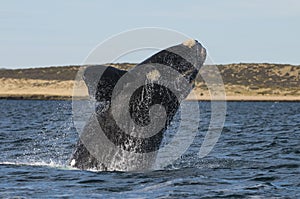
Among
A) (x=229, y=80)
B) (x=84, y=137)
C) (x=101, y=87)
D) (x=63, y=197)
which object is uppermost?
(x=229, y=80)

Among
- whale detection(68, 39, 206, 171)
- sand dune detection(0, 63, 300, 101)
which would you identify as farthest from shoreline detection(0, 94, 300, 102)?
whale detection(68, 39, 206, 171)

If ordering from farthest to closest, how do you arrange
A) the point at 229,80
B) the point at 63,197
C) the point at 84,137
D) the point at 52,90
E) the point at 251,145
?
→ 1. the point at 229,80
2. the point at 52,90
3. the point at 251,145
4. the point at 84,137
5. the point at 63,197

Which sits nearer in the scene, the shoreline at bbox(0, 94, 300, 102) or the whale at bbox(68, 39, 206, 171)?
the whale at bbox(68, 39, 206, 171)

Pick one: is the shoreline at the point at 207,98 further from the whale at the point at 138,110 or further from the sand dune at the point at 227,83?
the whale at the point at 138,110

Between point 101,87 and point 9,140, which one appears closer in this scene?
point 101,87

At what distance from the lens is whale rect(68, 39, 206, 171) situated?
13.2 m

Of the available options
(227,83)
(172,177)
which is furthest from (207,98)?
(172,177)

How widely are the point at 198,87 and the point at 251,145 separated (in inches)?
4519

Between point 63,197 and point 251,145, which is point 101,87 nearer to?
point 63,197

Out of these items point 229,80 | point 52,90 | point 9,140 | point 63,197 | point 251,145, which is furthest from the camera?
point 229,80

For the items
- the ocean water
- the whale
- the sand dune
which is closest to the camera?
the ocean water

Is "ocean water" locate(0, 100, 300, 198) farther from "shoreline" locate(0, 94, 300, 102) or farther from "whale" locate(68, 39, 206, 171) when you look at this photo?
"shoreline" locate(0, 94, 300, 102)

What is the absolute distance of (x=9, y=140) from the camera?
74.9ft

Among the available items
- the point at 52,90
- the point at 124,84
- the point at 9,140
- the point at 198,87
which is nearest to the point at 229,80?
the point at 198,87
